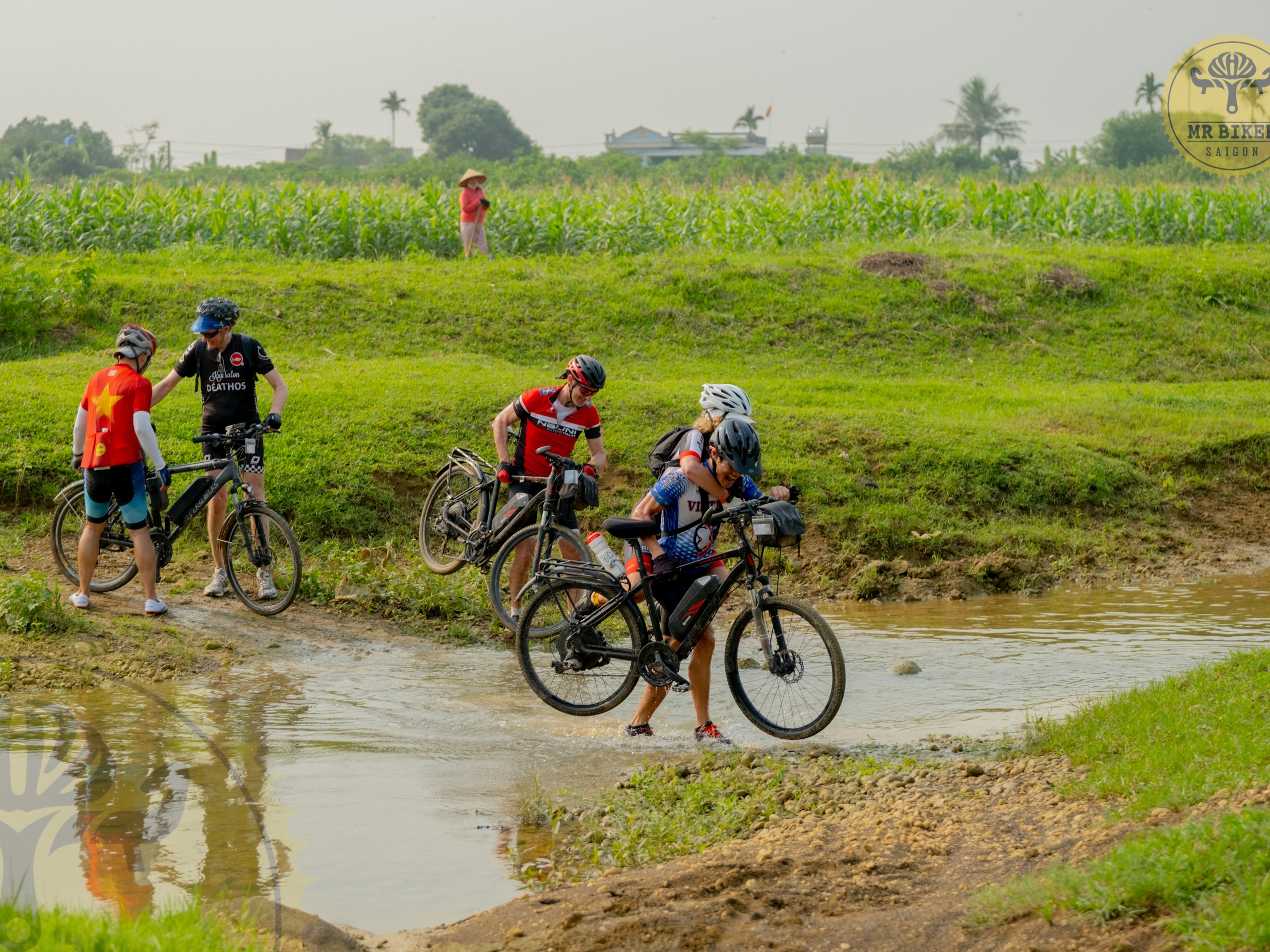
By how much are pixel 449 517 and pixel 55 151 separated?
69.5 metres

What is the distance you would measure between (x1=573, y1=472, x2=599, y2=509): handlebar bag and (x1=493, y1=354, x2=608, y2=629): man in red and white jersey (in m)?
0.11

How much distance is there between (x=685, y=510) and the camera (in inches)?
270

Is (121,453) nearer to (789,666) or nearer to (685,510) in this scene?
(685,510)

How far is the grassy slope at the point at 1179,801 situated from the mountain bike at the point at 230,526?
596cm

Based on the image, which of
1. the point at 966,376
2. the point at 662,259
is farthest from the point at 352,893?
the point at 662,259

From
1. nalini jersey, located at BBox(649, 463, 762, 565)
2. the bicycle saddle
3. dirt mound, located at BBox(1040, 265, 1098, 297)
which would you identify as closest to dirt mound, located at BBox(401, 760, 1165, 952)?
nalini jersey, located at BBox(649, 463, 762, 565)

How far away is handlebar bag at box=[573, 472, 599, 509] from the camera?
849 centimetres

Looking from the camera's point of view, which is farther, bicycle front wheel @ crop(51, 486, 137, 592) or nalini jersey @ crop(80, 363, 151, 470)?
bicycle front wheel @ crop(51, 486, 137, 592)

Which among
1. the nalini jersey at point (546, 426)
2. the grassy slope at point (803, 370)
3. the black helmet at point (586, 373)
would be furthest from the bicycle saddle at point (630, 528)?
the grassy slope at point (803, 370)

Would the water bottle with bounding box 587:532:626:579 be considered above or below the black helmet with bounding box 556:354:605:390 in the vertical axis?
below

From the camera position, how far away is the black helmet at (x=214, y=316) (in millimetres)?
9000

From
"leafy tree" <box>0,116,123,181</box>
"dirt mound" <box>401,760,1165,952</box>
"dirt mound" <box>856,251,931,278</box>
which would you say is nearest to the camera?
"dirt mound" <box>401,760,1165,952</box>

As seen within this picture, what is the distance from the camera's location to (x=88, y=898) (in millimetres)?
4414

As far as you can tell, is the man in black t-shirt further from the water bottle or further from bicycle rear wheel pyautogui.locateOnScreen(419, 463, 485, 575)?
the water bottle
